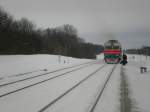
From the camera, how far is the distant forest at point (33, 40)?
60806 millimetres

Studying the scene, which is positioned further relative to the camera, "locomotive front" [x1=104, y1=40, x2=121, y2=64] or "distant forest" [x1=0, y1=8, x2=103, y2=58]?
"distant forest" [x1=0, y1=8, x2=103, y2=58]

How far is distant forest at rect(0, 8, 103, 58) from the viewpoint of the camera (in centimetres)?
6081

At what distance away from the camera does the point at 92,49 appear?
431 ft

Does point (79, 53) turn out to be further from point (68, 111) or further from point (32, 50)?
point (68, 111)

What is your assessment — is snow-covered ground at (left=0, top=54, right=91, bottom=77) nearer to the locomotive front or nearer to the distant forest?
the locomotive front

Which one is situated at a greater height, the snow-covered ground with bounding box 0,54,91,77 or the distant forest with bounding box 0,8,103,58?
the distant forest with bounding box 0,8,103,58

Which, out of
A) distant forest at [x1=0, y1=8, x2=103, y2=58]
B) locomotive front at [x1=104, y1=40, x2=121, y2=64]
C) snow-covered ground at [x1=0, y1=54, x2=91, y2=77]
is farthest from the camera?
distant forest at [x1=0, y1=8, x2=103, y2=58]

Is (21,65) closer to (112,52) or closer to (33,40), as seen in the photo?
(112,52)

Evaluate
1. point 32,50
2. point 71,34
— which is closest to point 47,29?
point 71,34

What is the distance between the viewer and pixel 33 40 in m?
82.0

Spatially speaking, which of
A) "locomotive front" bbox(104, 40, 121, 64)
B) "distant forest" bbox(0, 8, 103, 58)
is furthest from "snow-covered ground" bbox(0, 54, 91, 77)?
"distant forest" bbox(0, 8, 103, 58)

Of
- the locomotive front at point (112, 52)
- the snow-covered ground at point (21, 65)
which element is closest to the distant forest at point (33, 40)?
the snow-covered ground at point (21, 65)

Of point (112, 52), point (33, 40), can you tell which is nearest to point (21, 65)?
point (112, 52)

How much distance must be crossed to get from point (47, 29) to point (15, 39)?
6612 centimetres
